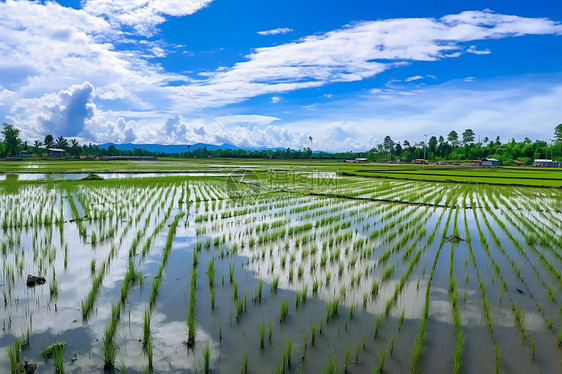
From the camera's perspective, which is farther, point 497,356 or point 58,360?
point 497,356

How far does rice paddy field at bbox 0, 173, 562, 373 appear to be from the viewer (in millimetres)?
3064

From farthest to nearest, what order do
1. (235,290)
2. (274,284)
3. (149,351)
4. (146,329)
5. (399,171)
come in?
(399,171) → (274,284) → (235,290) → (146,329) → (149,351)

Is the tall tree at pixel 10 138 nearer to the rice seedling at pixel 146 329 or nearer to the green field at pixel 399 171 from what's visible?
the green field at pixel 399 171

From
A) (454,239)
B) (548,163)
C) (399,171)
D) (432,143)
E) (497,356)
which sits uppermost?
(432,143)

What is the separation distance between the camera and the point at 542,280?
4.89 m

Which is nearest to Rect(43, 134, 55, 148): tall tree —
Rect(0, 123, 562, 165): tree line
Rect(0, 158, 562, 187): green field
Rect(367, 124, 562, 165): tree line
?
Rect(0, 123, 562, 165): tree line

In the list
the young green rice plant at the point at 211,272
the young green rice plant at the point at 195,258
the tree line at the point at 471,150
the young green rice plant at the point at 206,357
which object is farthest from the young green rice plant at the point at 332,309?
the tree line at the point at 471,150

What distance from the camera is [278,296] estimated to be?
4.31 metres

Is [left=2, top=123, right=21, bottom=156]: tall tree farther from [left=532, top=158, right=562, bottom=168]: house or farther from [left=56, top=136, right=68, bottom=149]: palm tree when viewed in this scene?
[left=532, top=158, right=562, bottom=168]: house

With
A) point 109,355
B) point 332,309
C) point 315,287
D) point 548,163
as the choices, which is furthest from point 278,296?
point 548,163

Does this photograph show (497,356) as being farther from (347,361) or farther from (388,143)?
(388,143)

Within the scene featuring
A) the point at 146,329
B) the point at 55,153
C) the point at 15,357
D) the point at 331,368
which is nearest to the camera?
the point at 331,368

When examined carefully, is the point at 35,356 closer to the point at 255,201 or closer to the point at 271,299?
the point at 271,299

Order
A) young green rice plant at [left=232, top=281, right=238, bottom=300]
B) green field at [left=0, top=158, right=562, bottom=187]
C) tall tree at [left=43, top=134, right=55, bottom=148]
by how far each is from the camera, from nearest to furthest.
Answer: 1. young green rice plant at [left=232, top=281, right=238, bottom=300]
2. green field at [left=0, top=158, right=562, bottom=187]
3. tall tree at [left=43, top=134, right=55, bottom=148]
